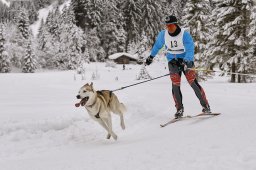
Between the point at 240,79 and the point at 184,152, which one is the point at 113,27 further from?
the point at 184,152

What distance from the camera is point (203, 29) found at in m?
31.8

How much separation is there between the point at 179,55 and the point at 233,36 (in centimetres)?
1727

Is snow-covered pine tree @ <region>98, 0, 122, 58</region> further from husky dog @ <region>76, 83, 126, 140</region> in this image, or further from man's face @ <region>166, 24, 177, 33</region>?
husky dog @ <region>76, 83, 126, 140</region>

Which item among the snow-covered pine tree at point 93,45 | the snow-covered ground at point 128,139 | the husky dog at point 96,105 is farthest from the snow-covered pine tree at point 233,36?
the snow-covered pine tree at point 93,45

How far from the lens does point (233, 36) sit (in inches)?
956

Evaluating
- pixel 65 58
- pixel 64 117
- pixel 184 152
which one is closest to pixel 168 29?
pixel 64 117

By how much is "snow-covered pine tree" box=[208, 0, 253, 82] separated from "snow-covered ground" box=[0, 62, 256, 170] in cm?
1178

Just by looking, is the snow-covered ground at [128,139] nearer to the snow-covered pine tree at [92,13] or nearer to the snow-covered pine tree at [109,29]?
the snow-covered pine tree at [92,13]

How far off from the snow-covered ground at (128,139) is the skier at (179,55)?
710 millimetres

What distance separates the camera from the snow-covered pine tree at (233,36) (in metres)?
24.1

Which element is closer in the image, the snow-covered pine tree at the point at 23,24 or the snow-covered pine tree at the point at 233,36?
the snow-covered pine tree at the point at 233,36

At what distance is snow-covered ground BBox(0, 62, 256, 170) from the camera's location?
13.9 ft

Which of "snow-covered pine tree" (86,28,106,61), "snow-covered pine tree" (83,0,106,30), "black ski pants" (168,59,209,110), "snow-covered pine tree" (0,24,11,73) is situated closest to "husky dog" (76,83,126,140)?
"black ski pants" (168,59,209,110)

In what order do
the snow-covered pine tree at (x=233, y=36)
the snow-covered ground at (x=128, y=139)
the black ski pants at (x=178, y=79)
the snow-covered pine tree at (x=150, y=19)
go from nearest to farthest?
the snow-covered ground at (x=128, y=139) < the black ski pants at (x=178, y=79) < the snow-covered pine tree at (x=233, y=36) < the snow-covered pine tree at (x=150, y=19)
